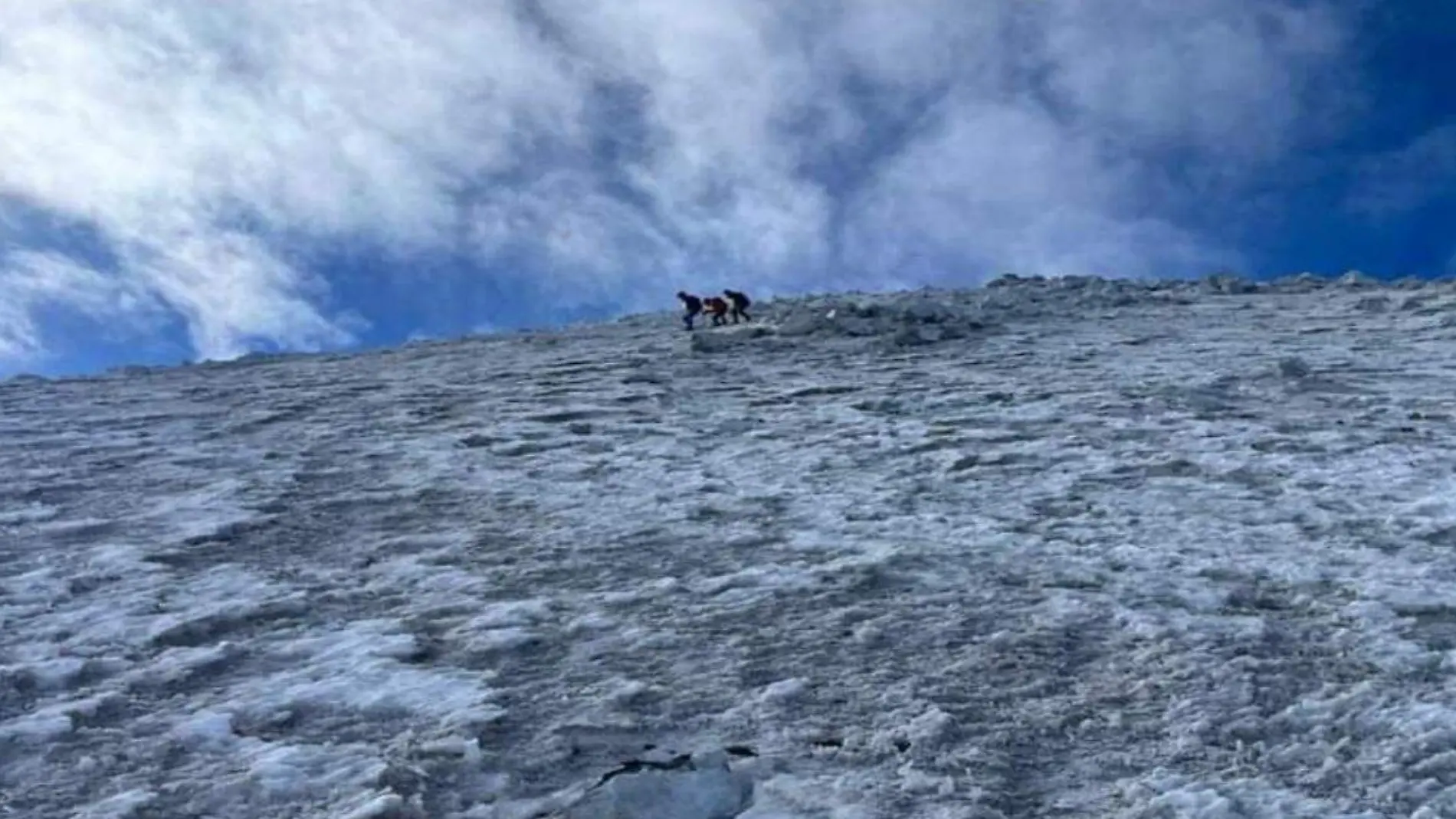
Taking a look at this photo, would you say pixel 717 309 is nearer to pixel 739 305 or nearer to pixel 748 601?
pixel 739 305

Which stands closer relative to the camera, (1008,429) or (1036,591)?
(1036,591)

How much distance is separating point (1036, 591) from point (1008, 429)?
13.6 ft

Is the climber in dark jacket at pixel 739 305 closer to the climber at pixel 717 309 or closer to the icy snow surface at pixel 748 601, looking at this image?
the climber at pixel 717 309

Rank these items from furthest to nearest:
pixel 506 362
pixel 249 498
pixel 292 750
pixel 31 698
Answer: pixel 506 362
pixel 249 498
pixel 31 698
pixel 292 750

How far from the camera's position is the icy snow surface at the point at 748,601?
557cm

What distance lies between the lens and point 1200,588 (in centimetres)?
753

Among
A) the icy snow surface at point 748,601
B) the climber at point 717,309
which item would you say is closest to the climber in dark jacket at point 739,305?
the climber at point 717,309

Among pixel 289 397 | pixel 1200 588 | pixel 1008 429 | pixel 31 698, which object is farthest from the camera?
pixel 289 397

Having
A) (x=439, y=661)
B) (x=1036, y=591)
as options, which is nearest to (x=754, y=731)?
(x=439, y=661)

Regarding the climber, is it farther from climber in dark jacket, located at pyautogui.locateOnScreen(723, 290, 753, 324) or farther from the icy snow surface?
the icy snow surface

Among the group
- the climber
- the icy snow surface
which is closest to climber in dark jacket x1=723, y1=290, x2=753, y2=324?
the climber

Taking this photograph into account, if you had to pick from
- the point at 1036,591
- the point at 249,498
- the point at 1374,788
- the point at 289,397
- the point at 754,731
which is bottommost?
the point at 1374,788

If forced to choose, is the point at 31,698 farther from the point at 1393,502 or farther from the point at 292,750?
the point at 1393,502

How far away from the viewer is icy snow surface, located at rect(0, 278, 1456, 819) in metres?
5.57
